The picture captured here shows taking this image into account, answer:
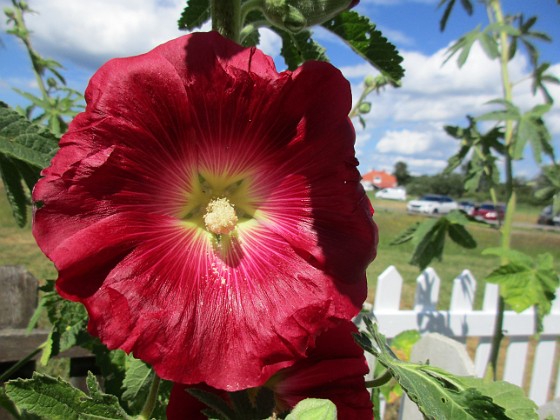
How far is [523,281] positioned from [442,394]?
6.56 ft

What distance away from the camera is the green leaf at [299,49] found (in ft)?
2.75

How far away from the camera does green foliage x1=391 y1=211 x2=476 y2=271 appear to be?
2621 millimetres

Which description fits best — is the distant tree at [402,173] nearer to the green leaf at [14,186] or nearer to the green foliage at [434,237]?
the green foliage at [434,237]

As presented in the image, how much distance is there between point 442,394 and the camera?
2.35ft

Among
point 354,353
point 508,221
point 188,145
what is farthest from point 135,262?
point 508,221

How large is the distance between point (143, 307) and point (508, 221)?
245cm

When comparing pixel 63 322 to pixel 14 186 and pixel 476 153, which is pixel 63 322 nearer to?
pixel 14 186

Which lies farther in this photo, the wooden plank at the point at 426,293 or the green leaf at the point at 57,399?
the wooden plank at the point at 426,293

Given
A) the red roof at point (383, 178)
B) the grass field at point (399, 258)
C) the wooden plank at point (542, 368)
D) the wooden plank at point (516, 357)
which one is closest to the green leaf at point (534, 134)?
the grass field at point (399, 258)

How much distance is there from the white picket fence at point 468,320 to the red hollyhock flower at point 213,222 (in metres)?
2.21

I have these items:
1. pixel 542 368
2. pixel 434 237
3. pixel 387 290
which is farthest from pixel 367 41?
pixel 542 368

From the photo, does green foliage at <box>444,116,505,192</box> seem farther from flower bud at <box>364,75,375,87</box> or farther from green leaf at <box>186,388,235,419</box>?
green leaf at <box>186,388,235,419</box>

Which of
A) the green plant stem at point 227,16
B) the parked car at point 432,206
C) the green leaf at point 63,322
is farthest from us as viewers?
the parked car at point 432,206

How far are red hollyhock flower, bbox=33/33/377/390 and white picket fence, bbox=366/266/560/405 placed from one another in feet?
7.26
